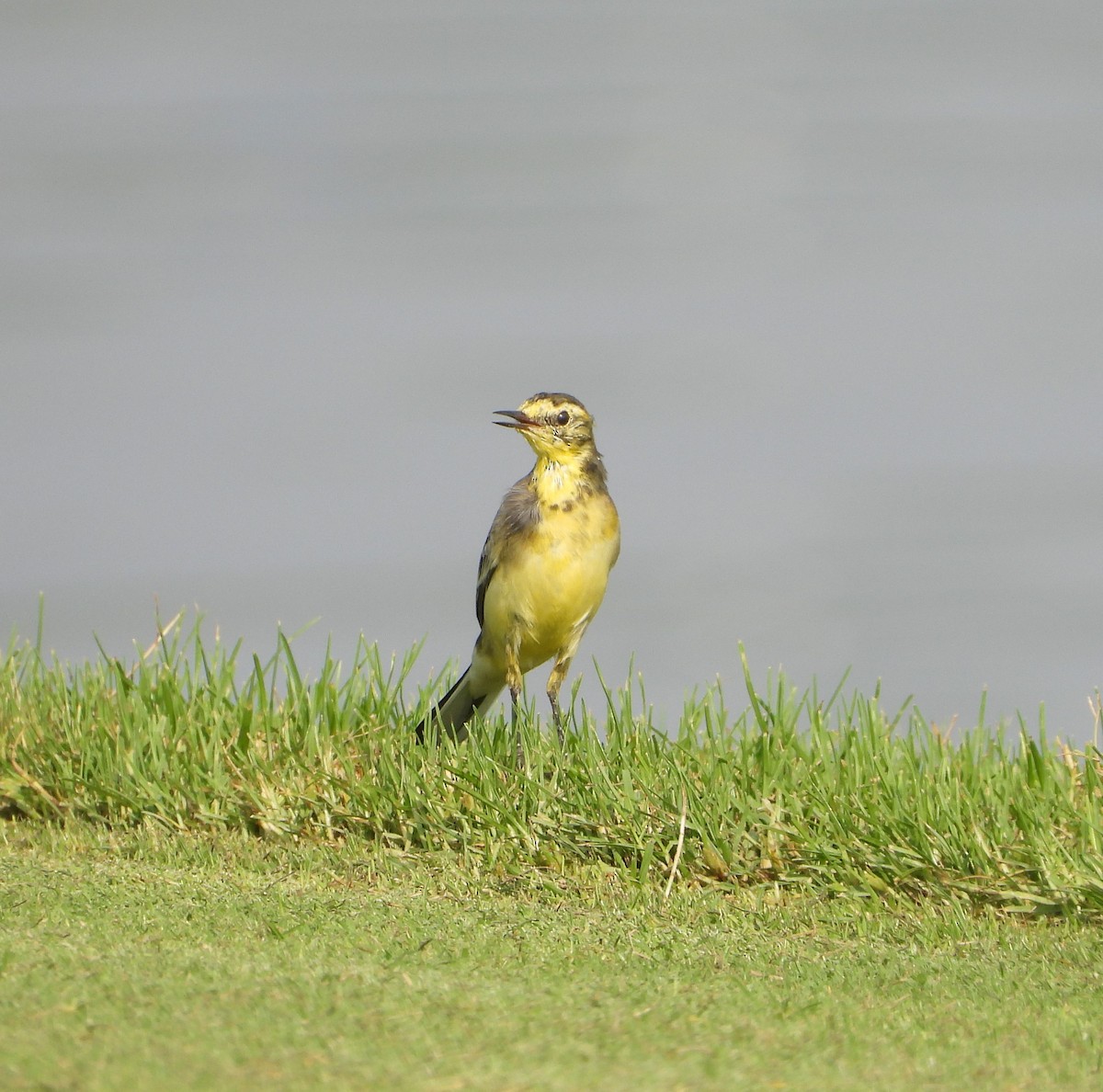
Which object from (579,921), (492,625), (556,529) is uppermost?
(556,529)

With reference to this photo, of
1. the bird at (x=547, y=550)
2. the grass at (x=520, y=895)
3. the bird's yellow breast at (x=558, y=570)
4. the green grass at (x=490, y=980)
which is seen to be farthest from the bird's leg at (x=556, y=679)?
the green grass at (x=490, y=980)

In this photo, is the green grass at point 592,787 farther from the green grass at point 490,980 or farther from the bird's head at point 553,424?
the bird's head at point 553,424

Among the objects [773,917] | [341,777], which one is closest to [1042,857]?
[773,917]

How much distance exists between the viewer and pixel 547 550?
6051mm

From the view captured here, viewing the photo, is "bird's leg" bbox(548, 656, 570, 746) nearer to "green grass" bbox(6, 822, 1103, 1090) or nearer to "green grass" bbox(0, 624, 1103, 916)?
"green grass" bbox(0, 624, 1103, 916)

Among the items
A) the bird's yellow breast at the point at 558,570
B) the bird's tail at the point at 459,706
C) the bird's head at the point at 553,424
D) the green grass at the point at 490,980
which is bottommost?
the green grass at the point at 490,980

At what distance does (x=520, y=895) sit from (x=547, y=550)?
182cm

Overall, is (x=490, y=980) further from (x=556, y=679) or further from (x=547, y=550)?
(x=556, y=679)

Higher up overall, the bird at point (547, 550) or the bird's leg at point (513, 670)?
the bird at point (547, 550)

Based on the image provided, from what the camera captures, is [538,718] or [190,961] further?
[538,718]

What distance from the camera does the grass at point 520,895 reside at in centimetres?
281

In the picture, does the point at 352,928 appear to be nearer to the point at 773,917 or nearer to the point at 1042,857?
the point at 773,917

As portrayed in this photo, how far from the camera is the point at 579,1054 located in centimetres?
275

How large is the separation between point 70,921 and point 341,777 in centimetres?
172
